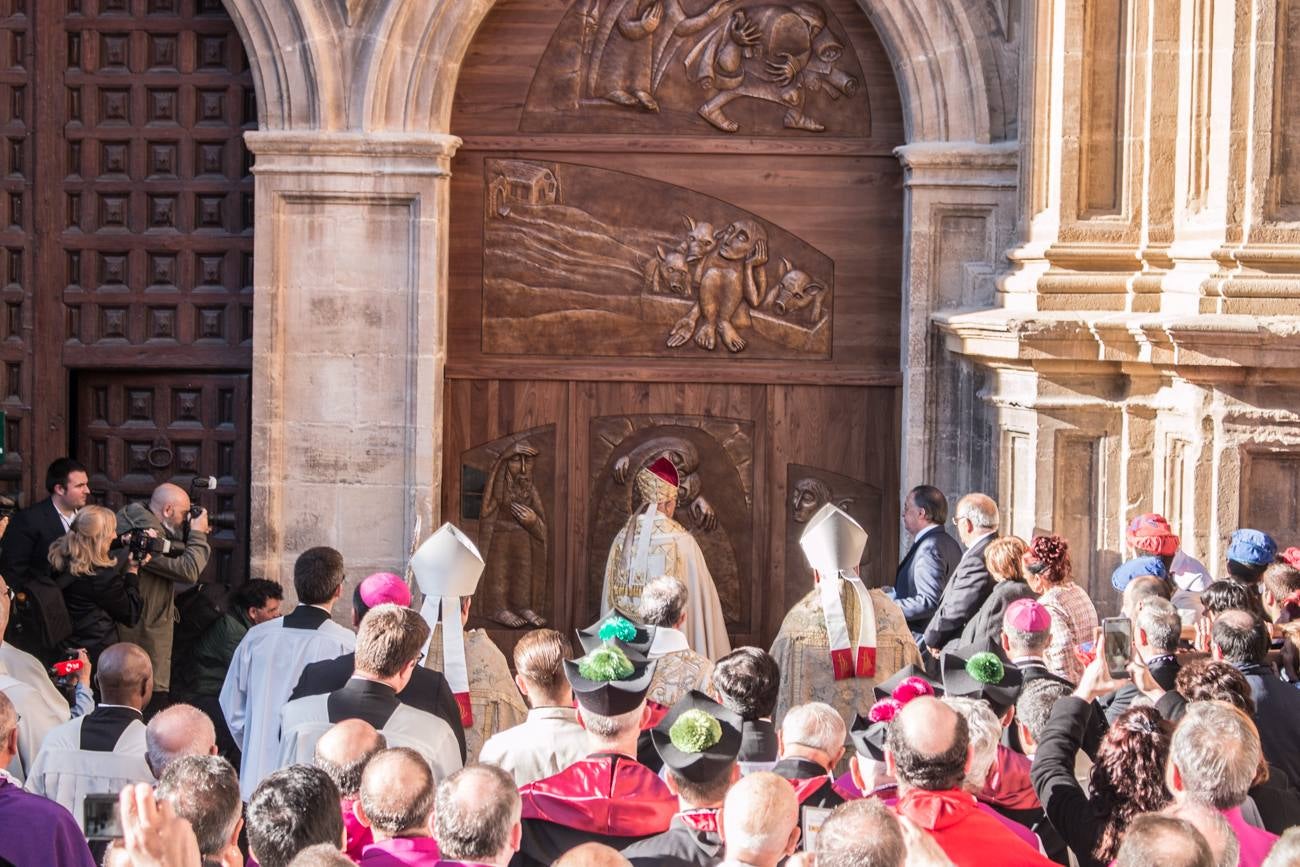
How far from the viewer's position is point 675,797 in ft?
16.4

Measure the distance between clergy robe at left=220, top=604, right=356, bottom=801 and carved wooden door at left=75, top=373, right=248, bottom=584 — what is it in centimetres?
359

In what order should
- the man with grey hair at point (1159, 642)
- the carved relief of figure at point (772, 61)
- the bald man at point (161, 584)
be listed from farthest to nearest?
the carved relief of figure at point (772, 61) → the bald man at point (161, 584) → the man with grey hair at point (1159, 642)

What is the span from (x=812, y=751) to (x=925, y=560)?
372 cm

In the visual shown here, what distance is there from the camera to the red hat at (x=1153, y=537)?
26.4 ft

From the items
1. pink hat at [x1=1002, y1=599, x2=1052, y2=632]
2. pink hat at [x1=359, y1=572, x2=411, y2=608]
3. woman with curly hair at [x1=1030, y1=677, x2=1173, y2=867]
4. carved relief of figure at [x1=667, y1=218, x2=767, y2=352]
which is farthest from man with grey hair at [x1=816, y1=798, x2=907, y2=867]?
carved relief of figure at [x1=667, y1=218, x2=767, y2=352]

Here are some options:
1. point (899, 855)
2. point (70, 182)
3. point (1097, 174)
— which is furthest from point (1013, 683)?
point (70, 182)

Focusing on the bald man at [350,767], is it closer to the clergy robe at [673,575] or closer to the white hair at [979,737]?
the white hair at [979,737]

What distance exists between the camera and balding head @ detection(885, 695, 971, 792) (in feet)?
15.0

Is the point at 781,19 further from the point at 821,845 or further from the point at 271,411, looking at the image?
the point at 821,845

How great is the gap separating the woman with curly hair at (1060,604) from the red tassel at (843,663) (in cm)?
83

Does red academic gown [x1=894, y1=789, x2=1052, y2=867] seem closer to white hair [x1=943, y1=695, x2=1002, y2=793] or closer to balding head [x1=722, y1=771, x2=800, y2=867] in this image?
white hair [x1=943, y1=695, x2=1002, y2=793]

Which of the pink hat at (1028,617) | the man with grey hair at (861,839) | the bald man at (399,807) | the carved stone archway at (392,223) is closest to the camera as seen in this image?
the man with grey hair at (861,839)

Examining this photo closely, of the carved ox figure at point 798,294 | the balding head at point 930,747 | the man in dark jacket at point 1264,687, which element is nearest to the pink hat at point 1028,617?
the man in dark jacket at point 1264,687

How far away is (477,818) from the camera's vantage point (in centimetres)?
412
